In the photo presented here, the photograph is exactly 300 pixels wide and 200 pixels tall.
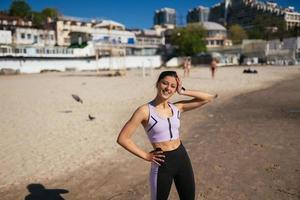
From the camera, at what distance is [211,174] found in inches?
244

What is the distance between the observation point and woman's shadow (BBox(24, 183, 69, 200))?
559 cm

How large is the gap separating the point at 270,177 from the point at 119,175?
287 cm

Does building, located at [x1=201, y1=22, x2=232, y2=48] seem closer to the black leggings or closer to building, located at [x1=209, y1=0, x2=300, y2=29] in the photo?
building, located at [x1=209, y1=0, x2=300, y2=29]

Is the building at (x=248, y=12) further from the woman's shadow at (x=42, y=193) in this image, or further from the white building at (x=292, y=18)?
the woman's shadow at (x=42, y=193)

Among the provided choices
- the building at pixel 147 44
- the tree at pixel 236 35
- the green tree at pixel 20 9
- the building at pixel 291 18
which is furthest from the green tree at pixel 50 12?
the building at pixel 291 18

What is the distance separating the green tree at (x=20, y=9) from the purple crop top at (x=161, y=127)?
4075 inches

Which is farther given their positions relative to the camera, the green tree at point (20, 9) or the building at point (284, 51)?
the green tree at point (20, 9)

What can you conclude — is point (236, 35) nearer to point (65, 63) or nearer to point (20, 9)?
point (65, 63)

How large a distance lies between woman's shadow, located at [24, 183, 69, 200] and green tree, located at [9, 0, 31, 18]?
10059cm

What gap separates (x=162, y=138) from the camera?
326 cm

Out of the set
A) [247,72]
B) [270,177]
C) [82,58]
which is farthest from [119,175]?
[82,58]

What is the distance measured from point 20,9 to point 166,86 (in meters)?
107

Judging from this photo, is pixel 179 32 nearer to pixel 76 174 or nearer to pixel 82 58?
pixel 82 58

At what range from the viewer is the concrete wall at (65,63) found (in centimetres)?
5703
